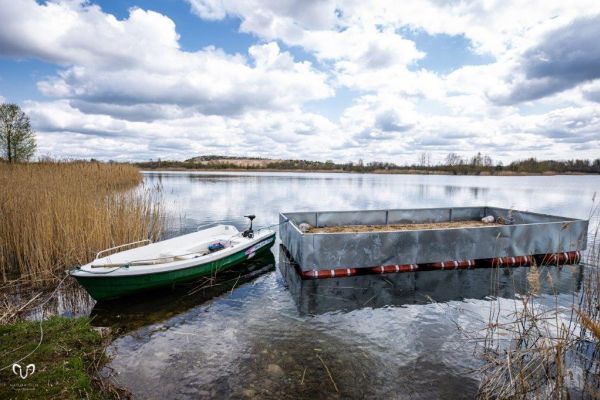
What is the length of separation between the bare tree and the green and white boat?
1939cm

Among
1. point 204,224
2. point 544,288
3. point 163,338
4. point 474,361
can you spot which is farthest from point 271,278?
point 204,224

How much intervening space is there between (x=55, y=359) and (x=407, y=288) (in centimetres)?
645

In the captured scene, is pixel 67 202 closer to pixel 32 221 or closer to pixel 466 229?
pixel 32 221

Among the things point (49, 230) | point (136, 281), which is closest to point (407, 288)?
point (136, 281)

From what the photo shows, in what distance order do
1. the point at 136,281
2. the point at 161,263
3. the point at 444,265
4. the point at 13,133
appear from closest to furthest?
the point at 136,281, the point at 161,263, the point at 444,265, the point at 13,133

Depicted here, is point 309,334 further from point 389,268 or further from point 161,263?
point 389,268

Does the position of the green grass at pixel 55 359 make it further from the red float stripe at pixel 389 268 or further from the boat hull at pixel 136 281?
the red float stripe at pixel 389 268

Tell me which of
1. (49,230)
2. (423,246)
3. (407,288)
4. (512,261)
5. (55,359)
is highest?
(49,230)

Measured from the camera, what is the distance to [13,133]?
849 inches

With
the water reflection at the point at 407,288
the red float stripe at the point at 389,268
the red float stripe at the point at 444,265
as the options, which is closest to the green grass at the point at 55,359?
the water reflection at the point at 407,288

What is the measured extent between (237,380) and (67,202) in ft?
20.5

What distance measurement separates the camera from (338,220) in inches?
440

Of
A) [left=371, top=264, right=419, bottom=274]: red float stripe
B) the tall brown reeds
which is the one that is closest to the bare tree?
the tall brown reeds

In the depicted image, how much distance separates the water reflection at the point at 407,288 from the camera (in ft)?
22.6
